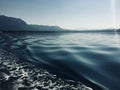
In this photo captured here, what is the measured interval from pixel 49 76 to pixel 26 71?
4.23 feet

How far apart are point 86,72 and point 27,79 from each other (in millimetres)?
3064

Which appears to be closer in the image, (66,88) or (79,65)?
(66,88)

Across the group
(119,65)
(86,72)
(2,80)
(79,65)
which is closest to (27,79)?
(2,80)

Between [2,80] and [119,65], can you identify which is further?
[119,65]

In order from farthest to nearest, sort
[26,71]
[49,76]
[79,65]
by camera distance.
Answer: [79,65]
[26,71]
[49,76]

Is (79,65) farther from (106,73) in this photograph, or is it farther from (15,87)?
(15,87)

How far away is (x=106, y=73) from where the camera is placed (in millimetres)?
8031

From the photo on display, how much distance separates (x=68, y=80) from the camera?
6773 millimetres

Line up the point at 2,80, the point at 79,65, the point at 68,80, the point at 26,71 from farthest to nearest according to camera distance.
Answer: the point at 79,65 < the point at 26,71 < the point at 68,80 < the point at 2,80

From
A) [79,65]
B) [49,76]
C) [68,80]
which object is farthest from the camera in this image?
[79,65]

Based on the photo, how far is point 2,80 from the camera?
20.4ft

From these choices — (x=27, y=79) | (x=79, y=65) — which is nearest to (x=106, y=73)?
(x=79, y=65)

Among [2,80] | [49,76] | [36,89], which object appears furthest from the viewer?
[49,76]

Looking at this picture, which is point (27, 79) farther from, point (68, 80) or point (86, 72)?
point (86, 72)
